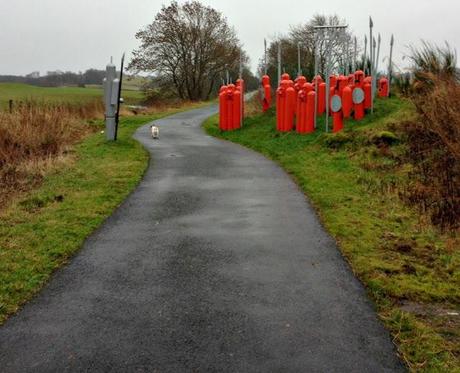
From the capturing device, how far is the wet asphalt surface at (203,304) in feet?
12.0

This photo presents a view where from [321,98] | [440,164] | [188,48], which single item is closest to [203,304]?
[440,164]

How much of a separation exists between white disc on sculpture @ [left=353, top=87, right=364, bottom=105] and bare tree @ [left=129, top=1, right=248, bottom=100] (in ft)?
98.4

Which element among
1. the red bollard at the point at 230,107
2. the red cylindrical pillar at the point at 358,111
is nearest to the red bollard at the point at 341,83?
the red cylindrical pillar at the point at 358,111

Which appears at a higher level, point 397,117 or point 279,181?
point 397,117

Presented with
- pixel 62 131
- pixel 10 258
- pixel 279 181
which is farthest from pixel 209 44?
pixel 10 258

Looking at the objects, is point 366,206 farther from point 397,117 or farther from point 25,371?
point 397,117

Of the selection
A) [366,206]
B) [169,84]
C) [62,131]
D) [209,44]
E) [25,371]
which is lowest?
[25,371]

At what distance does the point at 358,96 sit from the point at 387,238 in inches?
400

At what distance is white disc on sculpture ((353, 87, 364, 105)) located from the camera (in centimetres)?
1567

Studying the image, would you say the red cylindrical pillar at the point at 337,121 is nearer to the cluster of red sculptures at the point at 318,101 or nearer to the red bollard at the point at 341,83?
the cluster of red sculptures at the point at 318,101

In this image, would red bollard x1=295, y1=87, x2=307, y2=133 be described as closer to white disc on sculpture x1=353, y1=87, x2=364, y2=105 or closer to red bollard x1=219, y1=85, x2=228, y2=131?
white disc on sculpture x1=353, y1=87, x2=364, y2=105

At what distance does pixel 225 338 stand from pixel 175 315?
593mm

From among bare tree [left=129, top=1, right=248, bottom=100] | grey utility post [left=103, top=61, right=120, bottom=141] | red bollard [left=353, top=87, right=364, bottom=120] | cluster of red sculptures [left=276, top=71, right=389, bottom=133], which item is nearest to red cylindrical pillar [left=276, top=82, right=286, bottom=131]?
cluster of red sculptures [left=276, top=71, right=389, bottom=133]

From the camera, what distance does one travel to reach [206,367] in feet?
11.6
